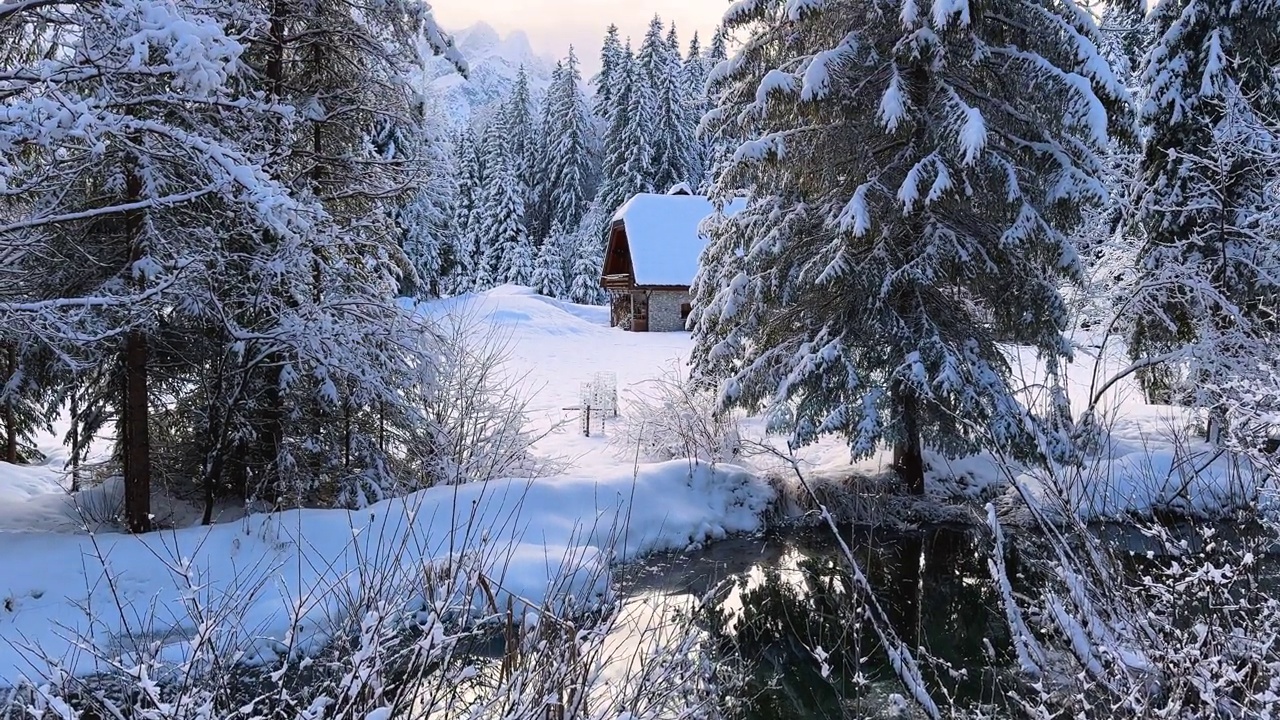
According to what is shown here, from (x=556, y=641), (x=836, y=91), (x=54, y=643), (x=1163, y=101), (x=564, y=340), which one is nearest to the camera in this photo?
(x=556, y=641)

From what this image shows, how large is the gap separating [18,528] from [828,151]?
33.5 feet

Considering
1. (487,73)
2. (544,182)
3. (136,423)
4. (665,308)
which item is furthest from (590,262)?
(487,73)

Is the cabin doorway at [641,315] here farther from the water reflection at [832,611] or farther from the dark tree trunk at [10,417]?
the dark tree trunk at [10,417]

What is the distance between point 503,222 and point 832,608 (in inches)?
1582

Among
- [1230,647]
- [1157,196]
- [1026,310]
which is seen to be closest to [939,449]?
[1026,310]

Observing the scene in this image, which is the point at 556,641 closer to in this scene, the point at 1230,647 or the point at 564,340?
the point at 1230,647

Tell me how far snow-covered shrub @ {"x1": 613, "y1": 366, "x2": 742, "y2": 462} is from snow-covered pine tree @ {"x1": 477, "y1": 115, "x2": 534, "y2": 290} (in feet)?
107

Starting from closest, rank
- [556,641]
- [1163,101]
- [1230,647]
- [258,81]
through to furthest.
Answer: [1230,647], [556,641], [258,81], [1163,101]

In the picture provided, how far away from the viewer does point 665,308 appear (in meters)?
33.6

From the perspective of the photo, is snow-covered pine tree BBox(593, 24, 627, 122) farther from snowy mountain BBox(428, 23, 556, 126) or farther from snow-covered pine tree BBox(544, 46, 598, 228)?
snowy mountain BBox(428, 23, 556, 126)

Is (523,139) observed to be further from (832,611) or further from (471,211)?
(832,611)

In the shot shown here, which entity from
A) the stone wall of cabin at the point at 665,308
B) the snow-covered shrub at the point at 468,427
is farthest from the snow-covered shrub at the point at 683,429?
the stone wall of cabin at the point at 665,308

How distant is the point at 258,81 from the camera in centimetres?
868

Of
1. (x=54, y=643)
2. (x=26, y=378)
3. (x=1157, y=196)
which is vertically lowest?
(x=54, y=643)
